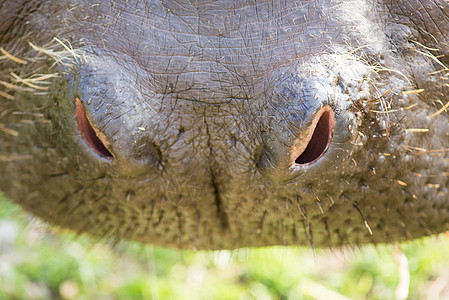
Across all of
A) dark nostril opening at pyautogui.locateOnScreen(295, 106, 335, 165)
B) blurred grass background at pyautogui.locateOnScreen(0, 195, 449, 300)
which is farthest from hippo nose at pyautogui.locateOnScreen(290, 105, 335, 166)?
blurred grass background at pyautogui.locateOnScreen(0, 195, 449, 300)

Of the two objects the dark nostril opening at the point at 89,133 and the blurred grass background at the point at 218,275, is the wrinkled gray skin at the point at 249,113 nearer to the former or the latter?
the dark nostril opening at the point at 89,133

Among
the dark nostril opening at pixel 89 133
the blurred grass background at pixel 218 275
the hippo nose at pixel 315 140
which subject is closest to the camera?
the hippo nose at pixel 315 140

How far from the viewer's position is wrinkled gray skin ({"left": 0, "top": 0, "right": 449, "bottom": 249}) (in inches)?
80.0

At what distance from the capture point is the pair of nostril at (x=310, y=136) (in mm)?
1966

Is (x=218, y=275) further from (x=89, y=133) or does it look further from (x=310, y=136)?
(x=310, y=136)

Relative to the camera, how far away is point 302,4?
7.04ft

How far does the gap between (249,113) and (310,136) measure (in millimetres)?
222

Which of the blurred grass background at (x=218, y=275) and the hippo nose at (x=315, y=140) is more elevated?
the hippo nose at (x=315, y=140)

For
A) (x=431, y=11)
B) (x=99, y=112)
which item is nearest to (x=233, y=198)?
(x=99, y=112)

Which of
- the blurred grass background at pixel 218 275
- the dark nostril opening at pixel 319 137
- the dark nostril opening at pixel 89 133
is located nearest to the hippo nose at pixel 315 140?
the dark nostril opening at pixel 319 137

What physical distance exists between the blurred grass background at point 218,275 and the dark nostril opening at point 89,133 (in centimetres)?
232

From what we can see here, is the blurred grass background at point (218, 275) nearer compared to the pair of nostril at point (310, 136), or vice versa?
the pair of nostril at point (310, 136)

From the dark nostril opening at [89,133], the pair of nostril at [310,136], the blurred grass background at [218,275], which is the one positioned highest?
the pair of nostril at [310,136]

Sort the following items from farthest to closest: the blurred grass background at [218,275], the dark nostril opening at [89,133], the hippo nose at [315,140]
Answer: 1. the blurred grass background at [218,275]
2. the dark nostril opening at [89,133]
3. the hippo nose at [315,140]
